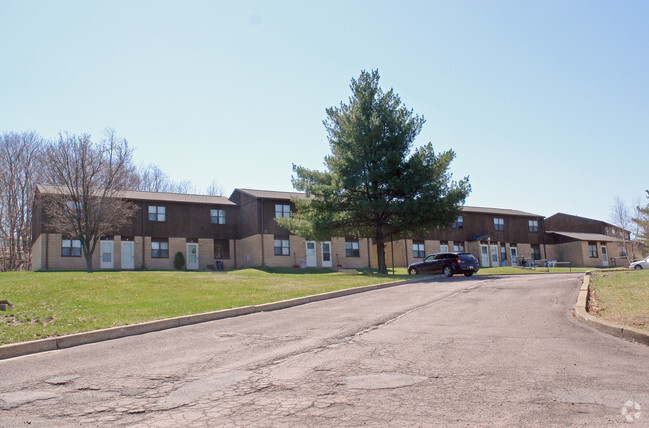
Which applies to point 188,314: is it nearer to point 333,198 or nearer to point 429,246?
point 333,198

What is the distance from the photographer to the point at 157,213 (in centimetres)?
3938

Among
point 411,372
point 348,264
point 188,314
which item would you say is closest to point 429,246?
point 348,264

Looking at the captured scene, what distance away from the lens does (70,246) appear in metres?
35.3

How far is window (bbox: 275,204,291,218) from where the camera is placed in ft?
134

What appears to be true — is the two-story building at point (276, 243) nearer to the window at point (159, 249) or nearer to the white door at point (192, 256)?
the white door at point (192, 256)

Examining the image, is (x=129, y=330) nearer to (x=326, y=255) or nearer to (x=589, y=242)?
(x=326, y=255)

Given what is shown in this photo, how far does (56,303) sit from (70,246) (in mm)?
23931

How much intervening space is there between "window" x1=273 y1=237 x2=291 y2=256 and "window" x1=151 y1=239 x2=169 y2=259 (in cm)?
834

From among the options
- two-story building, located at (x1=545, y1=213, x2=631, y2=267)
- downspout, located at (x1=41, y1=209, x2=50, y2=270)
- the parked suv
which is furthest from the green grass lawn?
two-story building, located at (x1=545, y1=213, x2=631, y2=267)

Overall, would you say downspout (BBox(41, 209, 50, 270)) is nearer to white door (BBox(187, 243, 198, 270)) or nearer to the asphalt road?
white door (BBox(187, 243, 198, 270))

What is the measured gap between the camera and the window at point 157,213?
39.2 metres

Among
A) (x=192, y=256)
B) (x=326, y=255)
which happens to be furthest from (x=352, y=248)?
(x=192, y=256)

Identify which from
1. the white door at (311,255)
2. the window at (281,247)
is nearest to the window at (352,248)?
the white door at (311,255)

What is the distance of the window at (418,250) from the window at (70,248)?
93.3ft
